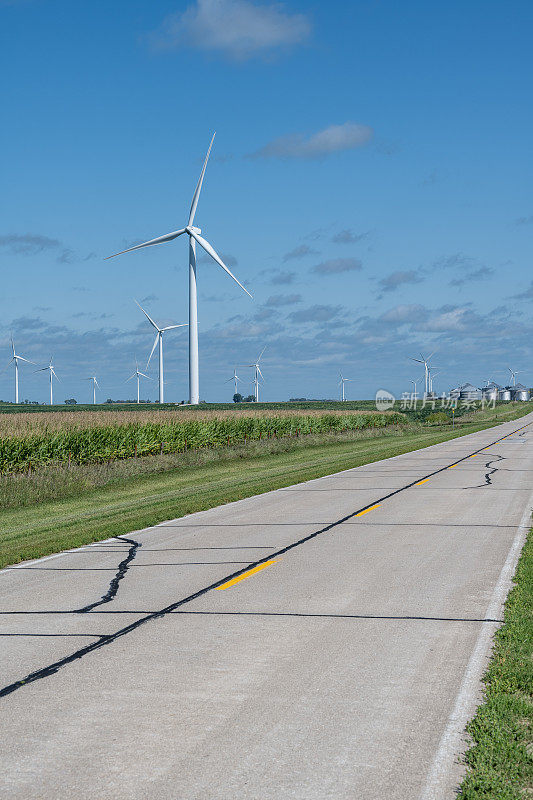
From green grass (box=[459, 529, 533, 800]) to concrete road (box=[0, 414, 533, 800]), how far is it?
12 centimetres

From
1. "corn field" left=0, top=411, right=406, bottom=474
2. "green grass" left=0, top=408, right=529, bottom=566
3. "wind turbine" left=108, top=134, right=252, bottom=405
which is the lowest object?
"green grass" left=0, top=408, right=529, bottom=566

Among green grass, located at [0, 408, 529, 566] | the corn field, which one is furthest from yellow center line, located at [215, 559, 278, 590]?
the corn field

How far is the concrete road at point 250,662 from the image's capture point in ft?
15.4

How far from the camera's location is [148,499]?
802 inches

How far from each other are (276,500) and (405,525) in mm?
4857

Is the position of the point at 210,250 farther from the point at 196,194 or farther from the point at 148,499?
the point at 148,499

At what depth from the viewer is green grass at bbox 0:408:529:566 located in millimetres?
14383

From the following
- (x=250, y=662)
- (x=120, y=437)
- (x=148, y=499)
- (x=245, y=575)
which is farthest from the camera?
(x=120, y=437)

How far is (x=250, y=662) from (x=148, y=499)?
45.8 ft

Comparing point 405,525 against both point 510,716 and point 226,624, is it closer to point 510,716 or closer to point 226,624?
point 226,624

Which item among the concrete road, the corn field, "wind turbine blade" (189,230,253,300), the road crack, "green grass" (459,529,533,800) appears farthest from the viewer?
"wind turbine blade" (189,230,253,300)

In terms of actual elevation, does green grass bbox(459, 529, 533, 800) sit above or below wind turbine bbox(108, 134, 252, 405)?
below

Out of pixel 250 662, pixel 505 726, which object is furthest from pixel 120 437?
pixel 505 726

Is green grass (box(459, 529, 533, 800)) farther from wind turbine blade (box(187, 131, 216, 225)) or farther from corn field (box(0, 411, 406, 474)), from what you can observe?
wind turbine blade (box(187, 131, 216, 225))
